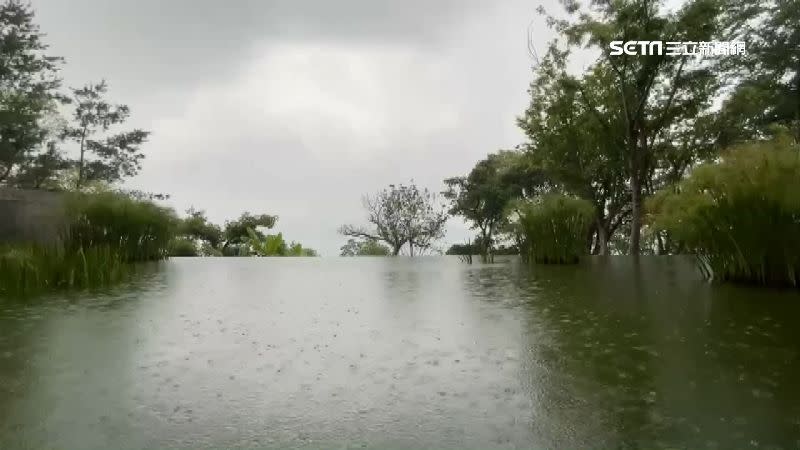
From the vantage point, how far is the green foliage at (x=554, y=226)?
7914 millimetres

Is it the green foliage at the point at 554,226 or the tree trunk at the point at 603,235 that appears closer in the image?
the green foliage at the point at 554,226

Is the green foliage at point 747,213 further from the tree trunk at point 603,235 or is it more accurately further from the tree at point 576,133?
the tree trunk at point 603,235

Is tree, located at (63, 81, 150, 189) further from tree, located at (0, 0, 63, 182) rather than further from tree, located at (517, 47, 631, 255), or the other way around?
tree, located at (517, 47, 631, 255)

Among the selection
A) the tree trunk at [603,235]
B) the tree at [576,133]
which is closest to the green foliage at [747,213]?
the tree at [576,133]

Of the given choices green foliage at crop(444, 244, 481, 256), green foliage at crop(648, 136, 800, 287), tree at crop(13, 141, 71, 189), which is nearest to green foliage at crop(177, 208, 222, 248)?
tree at crop(13, 141, 71, 189)

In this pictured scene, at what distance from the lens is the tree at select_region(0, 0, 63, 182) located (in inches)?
591

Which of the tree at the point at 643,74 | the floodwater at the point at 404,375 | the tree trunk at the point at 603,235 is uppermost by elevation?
the tree at the point at 643,74

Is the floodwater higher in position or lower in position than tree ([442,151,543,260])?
lower

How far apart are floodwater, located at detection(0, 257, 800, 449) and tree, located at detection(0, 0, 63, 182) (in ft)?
47.3

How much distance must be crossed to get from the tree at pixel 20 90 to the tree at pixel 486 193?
12.4 m

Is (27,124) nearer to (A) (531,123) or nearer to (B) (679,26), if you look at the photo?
(A) (531,123)

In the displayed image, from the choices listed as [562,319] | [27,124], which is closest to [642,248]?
[562,319]

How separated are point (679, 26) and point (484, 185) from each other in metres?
7.66

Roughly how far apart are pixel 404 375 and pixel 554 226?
6.54 metres
